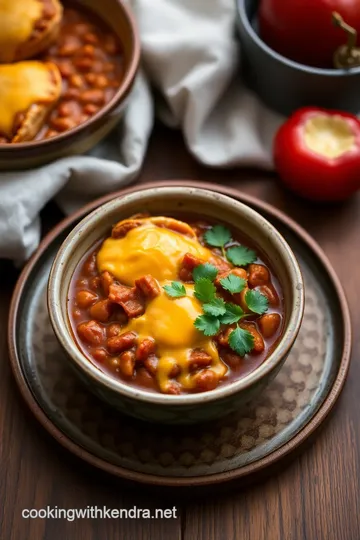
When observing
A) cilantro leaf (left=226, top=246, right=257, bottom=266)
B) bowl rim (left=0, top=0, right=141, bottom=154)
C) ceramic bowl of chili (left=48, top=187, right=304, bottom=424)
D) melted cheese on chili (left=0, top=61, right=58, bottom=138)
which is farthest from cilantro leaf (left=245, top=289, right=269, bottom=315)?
melted cheese on chili (left=0, top=61, right=58, bottom=138)

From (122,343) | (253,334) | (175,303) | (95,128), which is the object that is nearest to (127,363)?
(122,343)

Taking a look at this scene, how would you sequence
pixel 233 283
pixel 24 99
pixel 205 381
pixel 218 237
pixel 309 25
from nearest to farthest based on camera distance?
pixel 205 381, pixel 233 283, pixel 218 237, pixel 24 99, pixel 309 25

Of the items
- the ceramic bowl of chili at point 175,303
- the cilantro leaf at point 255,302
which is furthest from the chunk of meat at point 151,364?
the cilantro leaf at point 255,302

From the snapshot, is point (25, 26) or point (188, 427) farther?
point (25, 26)

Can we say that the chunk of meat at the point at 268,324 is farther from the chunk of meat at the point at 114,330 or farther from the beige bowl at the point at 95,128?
the beige bowl at the point at 95,128

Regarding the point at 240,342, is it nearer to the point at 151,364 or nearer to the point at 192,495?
the point at 151,364

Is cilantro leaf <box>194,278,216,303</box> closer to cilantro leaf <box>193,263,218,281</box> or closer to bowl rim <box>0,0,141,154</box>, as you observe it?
cilantro leaf <box>193,263,218,281</box>
